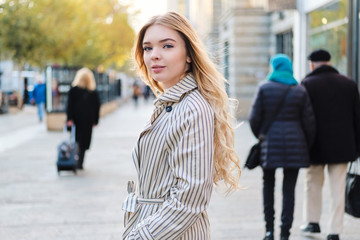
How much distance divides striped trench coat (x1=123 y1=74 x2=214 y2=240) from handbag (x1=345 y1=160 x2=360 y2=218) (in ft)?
11.8

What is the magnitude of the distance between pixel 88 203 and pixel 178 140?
5.71m

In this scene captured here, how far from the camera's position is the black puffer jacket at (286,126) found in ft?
17.8

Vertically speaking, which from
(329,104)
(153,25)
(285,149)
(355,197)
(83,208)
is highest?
(153,25)

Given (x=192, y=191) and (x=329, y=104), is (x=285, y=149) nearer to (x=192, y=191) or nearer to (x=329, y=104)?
(x=329, y=104)

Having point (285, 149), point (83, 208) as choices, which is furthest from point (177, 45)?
point (83, 208)

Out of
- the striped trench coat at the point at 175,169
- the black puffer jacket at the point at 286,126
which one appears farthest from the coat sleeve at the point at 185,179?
the black puffer jacket at the point at 286,126

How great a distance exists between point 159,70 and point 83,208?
5.31 meters

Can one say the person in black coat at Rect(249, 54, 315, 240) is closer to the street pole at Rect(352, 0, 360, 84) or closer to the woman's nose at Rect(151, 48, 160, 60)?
the street pole at Rect(352, 0, 360, 84)

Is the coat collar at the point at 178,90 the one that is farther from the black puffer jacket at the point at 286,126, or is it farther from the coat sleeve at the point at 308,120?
the coat sleeve at the point at 308,120

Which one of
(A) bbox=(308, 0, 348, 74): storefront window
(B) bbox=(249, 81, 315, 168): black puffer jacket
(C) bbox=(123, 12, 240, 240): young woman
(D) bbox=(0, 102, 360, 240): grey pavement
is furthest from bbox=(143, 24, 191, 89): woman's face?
(A) bbox=(308, 0, 348, 74): storefront window

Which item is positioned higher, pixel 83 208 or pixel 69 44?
pixel 69 44

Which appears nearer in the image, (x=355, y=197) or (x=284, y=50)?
(x=355, y=197)

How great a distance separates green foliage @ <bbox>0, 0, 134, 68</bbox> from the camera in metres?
31.0

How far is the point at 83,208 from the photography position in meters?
7.27
